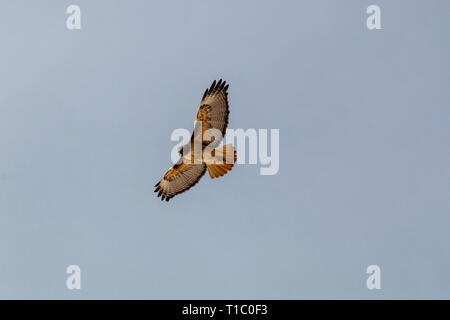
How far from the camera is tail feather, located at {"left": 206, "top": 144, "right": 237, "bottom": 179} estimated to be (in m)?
11.3

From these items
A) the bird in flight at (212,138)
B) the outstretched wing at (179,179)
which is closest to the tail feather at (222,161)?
the bird in flight at (212,138)

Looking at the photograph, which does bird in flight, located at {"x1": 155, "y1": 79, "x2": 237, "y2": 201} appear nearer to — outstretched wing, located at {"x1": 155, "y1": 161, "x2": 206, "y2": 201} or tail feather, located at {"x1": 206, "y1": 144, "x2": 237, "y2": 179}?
tail feather, located at {"x1": 206, "y1": 144, "x2": 237, "y2": 179}

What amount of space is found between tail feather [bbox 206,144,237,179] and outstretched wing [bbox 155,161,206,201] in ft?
1.98

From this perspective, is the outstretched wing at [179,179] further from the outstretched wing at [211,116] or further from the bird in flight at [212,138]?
Result: the outstretched wing at [211,116]

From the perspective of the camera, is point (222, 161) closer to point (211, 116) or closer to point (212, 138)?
point (212, 138)

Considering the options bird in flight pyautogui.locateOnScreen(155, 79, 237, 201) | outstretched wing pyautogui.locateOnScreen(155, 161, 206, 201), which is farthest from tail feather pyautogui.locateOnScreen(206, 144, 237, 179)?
outstretched wing pyautogui.locateOnScreen(155, 161, 206, 201)

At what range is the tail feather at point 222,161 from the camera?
11258 mm

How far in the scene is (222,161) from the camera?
1138 centimetres

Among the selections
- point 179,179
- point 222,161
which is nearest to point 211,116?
point 222,161
